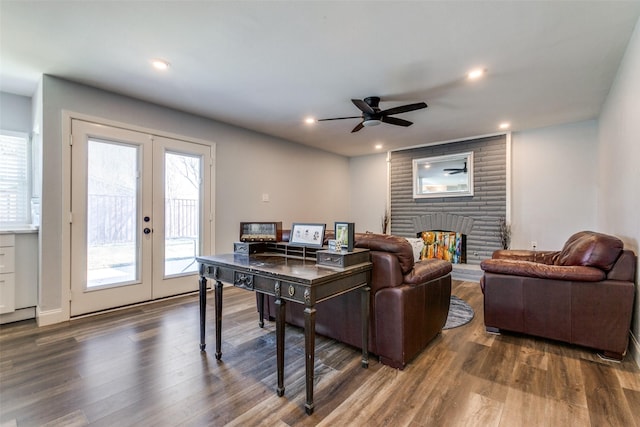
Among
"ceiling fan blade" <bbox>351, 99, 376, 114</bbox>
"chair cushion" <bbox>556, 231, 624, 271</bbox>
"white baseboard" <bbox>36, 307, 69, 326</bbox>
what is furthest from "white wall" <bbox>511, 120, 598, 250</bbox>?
"white baseboard" <bbox>36, 307, 69, 326</bbox>

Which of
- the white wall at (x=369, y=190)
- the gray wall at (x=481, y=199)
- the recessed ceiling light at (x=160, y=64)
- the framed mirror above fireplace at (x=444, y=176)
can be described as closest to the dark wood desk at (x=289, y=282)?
the recessed ceiling light at (x=160, y=64)

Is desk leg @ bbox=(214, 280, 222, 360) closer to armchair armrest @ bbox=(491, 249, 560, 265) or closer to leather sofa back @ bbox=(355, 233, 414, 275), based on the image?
leather sofa back @ bbox=(355, 233, 414, 275)

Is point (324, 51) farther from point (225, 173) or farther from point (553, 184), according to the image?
point (553, 184)

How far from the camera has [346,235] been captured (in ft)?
6.69

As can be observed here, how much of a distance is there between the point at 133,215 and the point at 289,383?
2816mm

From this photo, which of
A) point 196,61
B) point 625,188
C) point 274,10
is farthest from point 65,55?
point 625,188

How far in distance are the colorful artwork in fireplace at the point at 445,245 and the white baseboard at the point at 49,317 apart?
5.46 meters

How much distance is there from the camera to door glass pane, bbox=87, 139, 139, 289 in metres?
3.23

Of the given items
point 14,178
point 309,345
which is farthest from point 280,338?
point 14,178

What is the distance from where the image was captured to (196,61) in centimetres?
268

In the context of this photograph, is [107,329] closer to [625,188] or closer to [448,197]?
[625,188]

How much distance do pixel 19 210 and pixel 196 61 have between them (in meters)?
2.85

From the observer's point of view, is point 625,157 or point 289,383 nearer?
point 289,383

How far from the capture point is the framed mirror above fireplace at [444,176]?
17.8 ft
